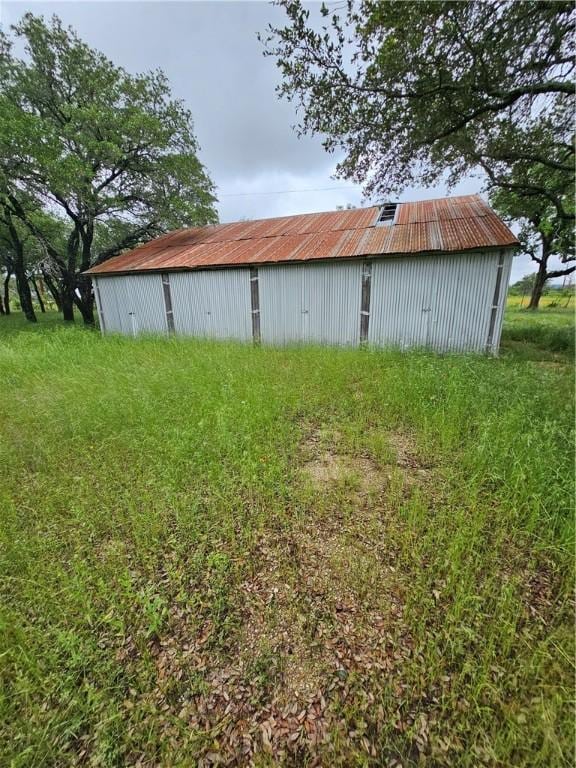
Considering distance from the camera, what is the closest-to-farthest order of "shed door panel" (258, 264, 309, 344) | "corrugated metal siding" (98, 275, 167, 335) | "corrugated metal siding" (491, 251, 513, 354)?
"corrugated metal siding" (491, 251, 513, 354) → "shed door panel" (258, 264, 309, 344) → "corrugated metal siding" (98, 275, 167, 335)

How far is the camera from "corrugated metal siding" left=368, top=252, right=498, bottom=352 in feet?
22.1

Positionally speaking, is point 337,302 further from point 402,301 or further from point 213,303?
point 213,303

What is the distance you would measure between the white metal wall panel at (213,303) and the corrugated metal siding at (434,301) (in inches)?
148

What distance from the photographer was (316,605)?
1688mm

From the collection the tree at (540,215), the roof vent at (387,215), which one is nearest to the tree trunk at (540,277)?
the tree at (540,215)

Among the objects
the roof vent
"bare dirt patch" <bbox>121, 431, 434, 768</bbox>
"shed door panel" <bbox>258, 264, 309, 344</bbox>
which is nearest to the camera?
"bare dirt patch" <bbox>121, 431, 434, 768</bbox>

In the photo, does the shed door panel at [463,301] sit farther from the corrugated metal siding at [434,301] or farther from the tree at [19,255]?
the tree at [19,255]

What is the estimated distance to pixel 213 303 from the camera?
919 cm

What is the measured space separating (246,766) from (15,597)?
1624 mm

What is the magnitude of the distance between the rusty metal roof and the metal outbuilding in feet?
0.14

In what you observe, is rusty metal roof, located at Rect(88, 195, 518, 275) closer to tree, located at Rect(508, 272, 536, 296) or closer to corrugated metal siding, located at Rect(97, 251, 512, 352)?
corrugated metal siding, located at Rect(97, 251, 512, 352)

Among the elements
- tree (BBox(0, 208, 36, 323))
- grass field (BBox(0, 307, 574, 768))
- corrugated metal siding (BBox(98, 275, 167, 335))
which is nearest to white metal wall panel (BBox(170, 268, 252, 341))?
corrugated metal siding (BBox(98, 275, 167, 335))

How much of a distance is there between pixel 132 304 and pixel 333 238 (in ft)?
23.7

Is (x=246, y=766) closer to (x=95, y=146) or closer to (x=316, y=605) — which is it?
(x=316, y=605)
